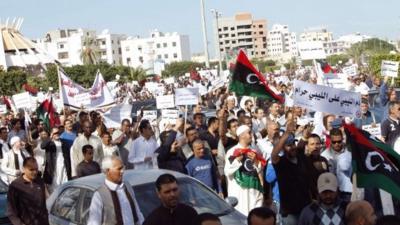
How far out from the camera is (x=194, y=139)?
9945 millimetres

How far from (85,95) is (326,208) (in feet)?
37.6

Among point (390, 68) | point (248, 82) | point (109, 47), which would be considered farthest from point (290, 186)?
point (109, 47)

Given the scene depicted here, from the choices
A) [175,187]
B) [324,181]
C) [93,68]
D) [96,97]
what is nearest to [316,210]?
[324,181]

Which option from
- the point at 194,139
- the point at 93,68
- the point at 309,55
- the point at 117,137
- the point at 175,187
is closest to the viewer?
the point at 175,187

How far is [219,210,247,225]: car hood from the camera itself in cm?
750

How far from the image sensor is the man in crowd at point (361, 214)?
4.87 m

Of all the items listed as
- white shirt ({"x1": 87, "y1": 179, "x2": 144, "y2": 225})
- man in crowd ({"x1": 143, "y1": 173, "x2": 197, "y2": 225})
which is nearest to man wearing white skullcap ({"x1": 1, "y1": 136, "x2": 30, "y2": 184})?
white shirt ({"x1": 87, "y1": 179, "x2": 144, "y2": 225})

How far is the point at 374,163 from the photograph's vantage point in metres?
5.77

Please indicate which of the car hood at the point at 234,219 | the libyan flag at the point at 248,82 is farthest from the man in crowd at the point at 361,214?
the libyan flag at the point at 248,82

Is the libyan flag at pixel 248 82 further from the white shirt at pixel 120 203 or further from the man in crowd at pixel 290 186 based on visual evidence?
the white shirt at pixel 120 203

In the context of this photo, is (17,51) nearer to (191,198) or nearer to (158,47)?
(158,47)

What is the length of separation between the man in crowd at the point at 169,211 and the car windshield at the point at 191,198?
1.81 m

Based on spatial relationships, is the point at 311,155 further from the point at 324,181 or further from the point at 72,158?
the point at 72,158

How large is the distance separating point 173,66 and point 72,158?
97.2m
